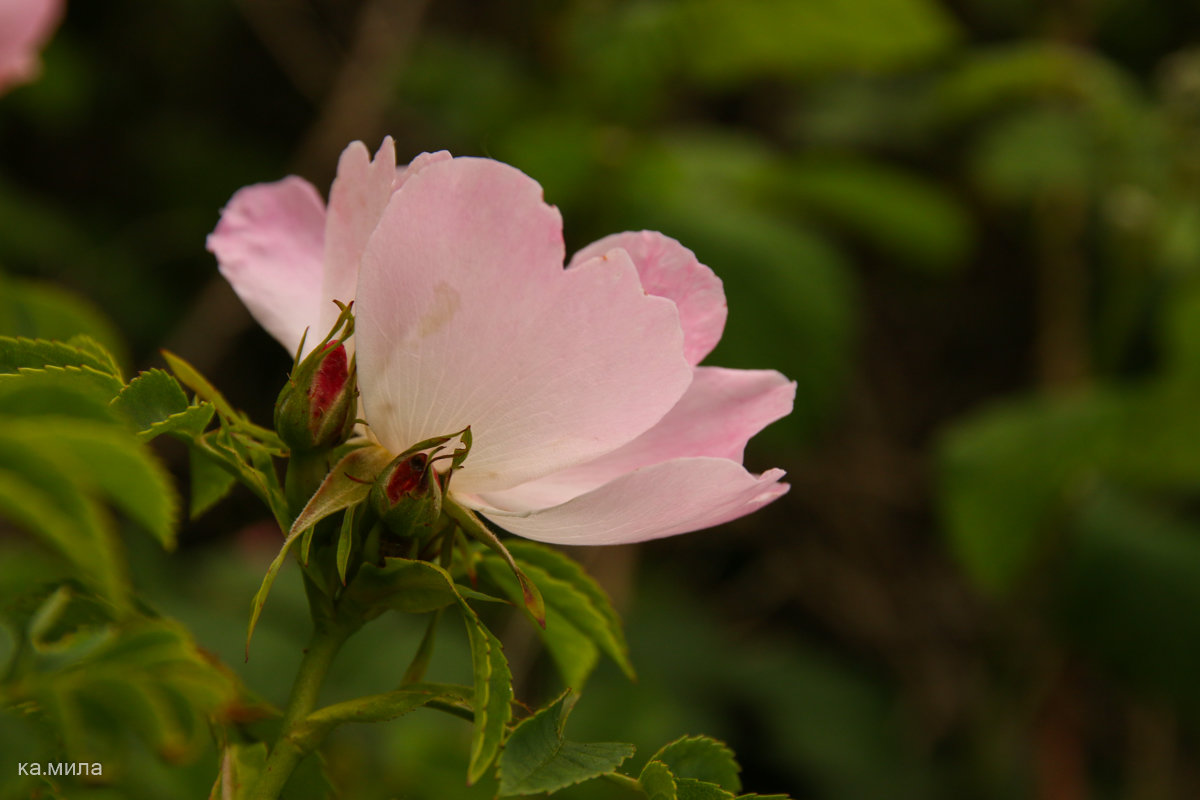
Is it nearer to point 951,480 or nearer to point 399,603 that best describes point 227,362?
point 951,480

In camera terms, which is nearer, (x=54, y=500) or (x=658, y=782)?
(x=54, y=500)

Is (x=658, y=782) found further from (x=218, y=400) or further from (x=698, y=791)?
(x=218, y=400)

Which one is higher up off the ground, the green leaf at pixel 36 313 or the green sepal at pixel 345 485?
the green leaf at pixel 36 313

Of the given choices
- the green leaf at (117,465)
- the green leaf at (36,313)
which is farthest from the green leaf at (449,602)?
the green leaf at (36,313)

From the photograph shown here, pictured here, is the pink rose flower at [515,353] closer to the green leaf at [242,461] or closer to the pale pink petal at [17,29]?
the green leaf at [242,461]

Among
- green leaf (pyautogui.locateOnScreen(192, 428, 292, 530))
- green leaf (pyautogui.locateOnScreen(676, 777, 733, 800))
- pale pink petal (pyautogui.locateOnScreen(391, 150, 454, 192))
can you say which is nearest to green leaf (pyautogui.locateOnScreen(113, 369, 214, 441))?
green leaf (pyautogui.locateOnScreen(192, 428, 292, 530))

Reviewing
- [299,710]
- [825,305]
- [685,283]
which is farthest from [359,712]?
[825,305]

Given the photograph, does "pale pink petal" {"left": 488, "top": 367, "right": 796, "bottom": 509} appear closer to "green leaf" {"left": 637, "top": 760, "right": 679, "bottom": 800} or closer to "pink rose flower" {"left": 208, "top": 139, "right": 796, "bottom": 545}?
"pink rose flower" {"left": 208, "top": 139, "right": 796, "bottom": 545}
